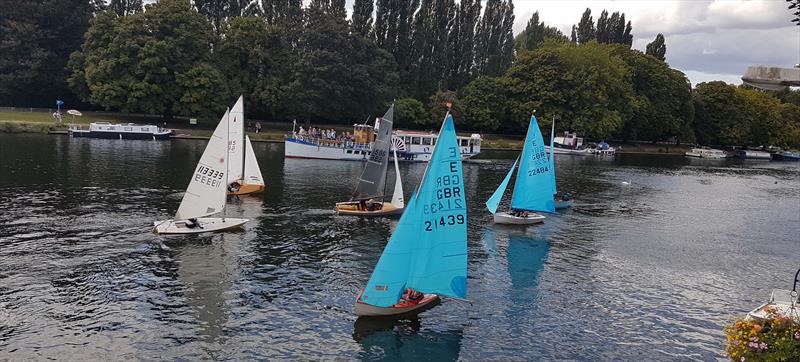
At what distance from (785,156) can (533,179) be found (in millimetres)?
159785

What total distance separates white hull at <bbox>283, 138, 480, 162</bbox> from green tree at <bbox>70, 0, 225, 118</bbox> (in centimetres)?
3178

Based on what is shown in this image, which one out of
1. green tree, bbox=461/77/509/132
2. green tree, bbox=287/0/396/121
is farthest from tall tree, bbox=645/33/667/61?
green tree, bbox=287/0/396/121

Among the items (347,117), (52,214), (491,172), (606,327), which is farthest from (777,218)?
(347,117)

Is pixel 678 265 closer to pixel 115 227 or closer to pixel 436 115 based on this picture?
pixel 115 227

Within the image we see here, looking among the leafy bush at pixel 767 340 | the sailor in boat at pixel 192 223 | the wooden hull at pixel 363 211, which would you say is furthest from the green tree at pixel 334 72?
the leafy bush at pixel 767 340

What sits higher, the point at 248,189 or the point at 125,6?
the point at 125,6

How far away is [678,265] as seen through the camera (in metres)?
40.6

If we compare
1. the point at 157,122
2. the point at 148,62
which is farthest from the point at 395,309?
the point at 157,122

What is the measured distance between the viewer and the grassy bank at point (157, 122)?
99688mm

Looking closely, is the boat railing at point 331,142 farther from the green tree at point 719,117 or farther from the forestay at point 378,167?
the green tree at point 719,117

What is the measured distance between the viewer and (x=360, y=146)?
96.5m

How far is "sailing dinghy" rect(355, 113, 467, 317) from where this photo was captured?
25.3m

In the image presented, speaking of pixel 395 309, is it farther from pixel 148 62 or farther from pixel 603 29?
pixel 603 29

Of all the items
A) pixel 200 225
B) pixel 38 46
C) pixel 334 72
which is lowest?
pixel 200 225
